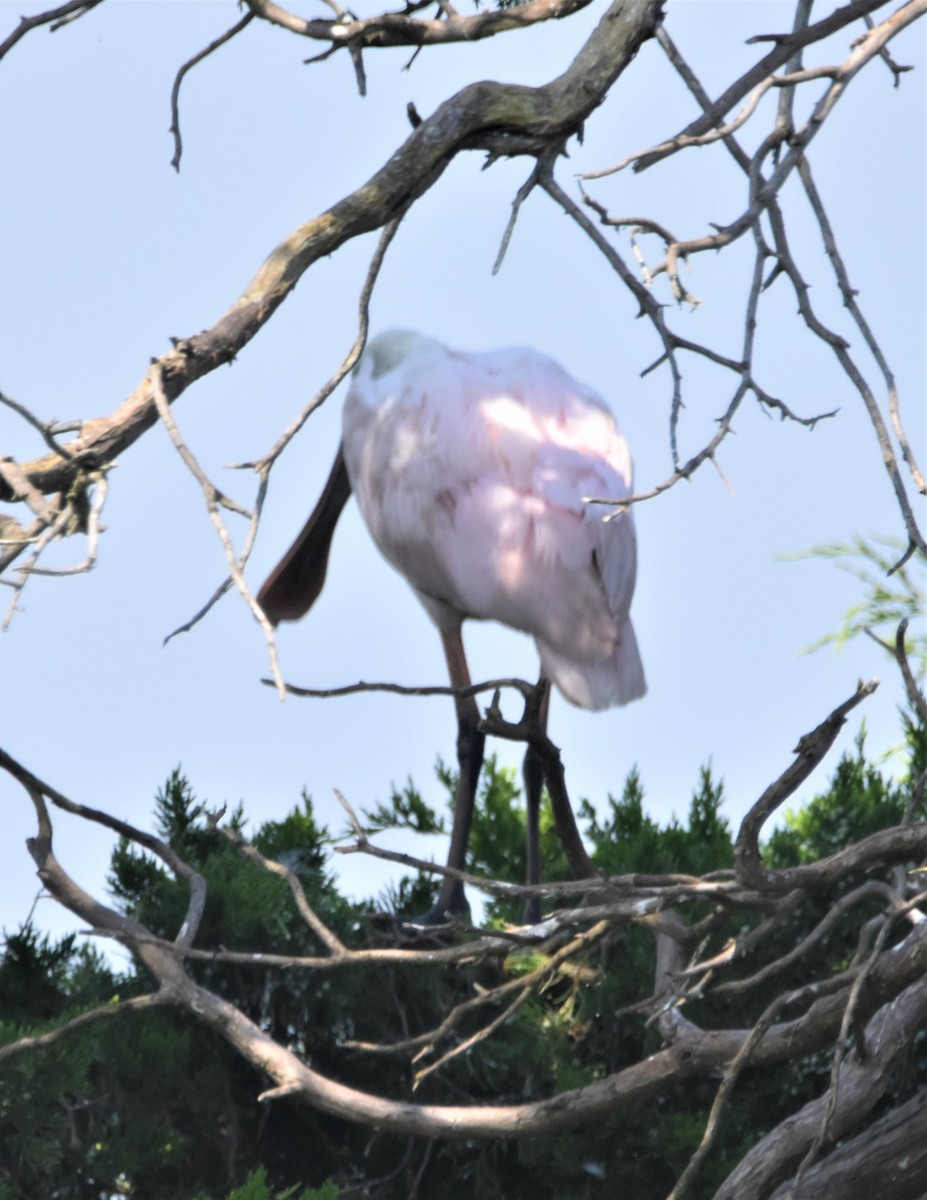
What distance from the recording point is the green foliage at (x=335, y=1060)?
13.4 ft

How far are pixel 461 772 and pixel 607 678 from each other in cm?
91

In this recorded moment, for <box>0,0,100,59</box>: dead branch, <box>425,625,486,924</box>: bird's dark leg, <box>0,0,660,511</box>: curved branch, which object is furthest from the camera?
<box>425,625,486,924</box>: bird's dark leg

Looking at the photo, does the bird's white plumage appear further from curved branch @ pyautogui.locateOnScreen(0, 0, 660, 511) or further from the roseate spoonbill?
curved branch @ pyautogui.locateOnScreen(0, 0, 660, 511)

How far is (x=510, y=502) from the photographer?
13.7 ft

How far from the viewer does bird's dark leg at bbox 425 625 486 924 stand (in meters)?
4.66

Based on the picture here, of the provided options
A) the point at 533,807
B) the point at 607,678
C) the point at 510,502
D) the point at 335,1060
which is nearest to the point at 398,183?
the point at 510,502

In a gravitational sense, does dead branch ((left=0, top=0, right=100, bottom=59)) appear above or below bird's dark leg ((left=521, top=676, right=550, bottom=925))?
above

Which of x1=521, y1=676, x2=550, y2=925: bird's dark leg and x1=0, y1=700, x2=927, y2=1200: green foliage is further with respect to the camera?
x1=521, y1=676, x2=550, y2=925: bird's dark leg

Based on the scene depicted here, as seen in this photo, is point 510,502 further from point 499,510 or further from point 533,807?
point 533,807

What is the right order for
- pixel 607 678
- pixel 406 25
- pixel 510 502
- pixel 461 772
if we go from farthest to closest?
pixel 461 772 < pixel 510 502 < pixel 607 678 < pixel 406 25

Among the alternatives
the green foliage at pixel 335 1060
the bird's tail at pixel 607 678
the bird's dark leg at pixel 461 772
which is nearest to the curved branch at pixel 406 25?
the bird's tail at pixel 607 678

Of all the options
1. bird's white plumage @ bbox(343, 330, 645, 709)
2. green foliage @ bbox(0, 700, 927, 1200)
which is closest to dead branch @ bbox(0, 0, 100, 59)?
bird's white plumage @ bbox(343, 330, 645, 709)

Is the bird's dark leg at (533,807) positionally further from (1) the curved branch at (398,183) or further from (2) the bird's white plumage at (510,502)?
(1) the curved branch at (398,183)

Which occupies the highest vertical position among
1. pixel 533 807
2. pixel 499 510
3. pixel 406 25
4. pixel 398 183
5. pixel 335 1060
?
pixel 406 25
